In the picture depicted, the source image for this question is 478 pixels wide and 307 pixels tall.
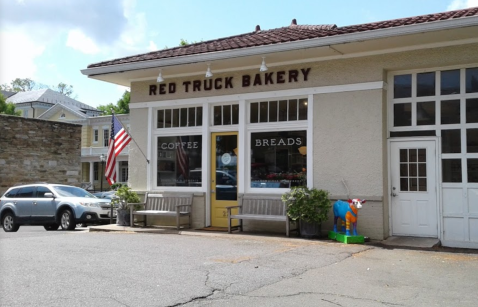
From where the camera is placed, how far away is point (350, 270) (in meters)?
7.17

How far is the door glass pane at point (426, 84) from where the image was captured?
10.0 m

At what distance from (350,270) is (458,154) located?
4040 mm

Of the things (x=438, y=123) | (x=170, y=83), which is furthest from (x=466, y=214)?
(x=170, y=83)

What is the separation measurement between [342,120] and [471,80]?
2.62 meters

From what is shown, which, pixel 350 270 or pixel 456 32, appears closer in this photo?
pixel 350 270

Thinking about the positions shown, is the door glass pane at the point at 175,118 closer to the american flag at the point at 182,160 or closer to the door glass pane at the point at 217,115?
the american flag at the point at 182,160

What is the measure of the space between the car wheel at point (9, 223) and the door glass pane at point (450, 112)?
13.5 meters

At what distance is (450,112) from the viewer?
9.81m

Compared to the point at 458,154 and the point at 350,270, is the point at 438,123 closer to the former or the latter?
the point at 458,154

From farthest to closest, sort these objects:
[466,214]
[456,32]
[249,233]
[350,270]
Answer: [249,233]
[466,214]
[456,32]
[350,270]

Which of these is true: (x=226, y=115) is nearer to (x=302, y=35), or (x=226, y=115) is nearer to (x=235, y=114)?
(x=235, y=114)

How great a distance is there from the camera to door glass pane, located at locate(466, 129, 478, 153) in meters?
9.54

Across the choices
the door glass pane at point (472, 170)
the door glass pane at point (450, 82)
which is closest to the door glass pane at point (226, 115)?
the door glass pane at point (450, 82)

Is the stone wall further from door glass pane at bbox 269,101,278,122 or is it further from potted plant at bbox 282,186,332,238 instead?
potted plant at bbox 282,186,332,238
